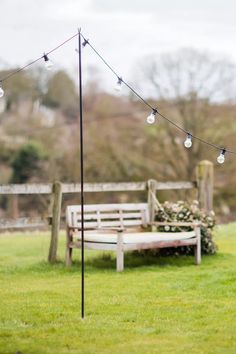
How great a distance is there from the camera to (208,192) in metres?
11.4

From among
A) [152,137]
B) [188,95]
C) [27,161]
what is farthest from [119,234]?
[27,161]

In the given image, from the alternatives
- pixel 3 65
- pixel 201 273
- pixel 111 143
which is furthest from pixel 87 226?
pixel 3 65

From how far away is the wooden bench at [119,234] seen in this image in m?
8.85

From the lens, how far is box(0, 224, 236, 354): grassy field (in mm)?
5258

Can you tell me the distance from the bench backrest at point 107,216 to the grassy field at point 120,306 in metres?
0.49

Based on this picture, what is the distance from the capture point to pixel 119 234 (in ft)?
28.7

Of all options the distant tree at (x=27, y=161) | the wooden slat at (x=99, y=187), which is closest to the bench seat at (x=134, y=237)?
the wooden slat at (x=99, y=187)

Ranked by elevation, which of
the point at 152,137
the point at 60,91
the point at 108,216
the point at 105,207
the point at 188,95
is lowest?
the point at 108,216

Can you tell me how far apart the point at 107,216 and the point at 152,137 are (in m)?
17.6

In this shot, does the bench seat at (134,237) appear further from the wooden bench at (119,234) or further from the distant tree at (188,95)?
the distant tree at (188,95)

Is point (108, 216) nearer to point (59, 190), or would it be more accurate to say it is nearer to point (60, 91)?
point (59, 190)

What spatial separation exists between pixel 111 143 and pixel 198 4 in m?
6.05

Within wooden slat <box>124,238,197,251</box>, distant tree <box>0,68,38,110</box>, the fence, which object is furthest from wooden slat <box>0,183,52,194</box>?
distant tree <box>0,68,38,110</box>

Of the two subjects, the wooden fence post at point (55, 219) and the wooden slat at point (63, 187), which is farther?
the wooden fence post at point (55, 219)
